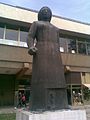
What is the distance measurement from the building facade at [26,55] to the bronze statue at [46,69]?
13658mm

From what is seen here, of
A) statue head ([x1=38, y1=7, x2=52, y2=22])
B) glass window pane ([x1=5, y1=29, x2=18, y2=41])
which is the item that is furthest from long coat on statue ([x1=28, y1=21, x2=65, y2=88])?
glass window pane ([x1=5, y1=29, x2=18, y2=41])

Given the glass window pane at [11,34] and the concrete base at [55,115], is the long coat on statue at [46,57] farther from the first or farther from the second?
the glass window pane at [11,34]

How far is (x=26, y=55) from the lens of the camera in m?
20.4

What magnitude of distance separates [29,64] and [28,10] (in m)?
5.71

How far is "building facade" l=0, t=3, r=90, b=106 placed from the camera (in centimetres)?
1997

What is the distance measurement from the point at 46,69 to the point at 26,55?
49.0 feet

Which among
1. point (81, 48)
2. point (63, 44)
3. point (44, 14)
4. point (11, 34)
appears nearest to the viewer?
point (44, 14)

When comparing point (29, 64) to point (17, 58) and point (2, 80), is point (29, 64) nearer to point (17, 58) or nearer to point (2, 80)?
point (17, 58)

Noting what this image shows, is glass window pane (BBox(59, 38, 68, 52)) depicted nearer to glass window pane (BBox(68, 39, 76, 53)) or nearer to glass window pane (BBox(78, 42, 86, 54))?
glass window pane (BBox(68, 39, 76, 53))

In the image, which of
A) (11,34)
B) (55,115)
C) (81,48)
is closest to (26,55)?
(11,34)

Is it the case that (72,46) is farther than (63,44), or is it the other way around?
(72,46)

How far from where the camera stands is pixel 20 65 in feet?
66.2

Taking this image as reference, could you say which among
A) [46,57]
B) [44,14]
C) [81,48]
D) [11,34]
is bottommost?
[46,57]

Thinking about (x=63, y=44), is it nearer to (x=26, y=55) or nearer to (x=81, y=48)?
(x=81, y=48)
